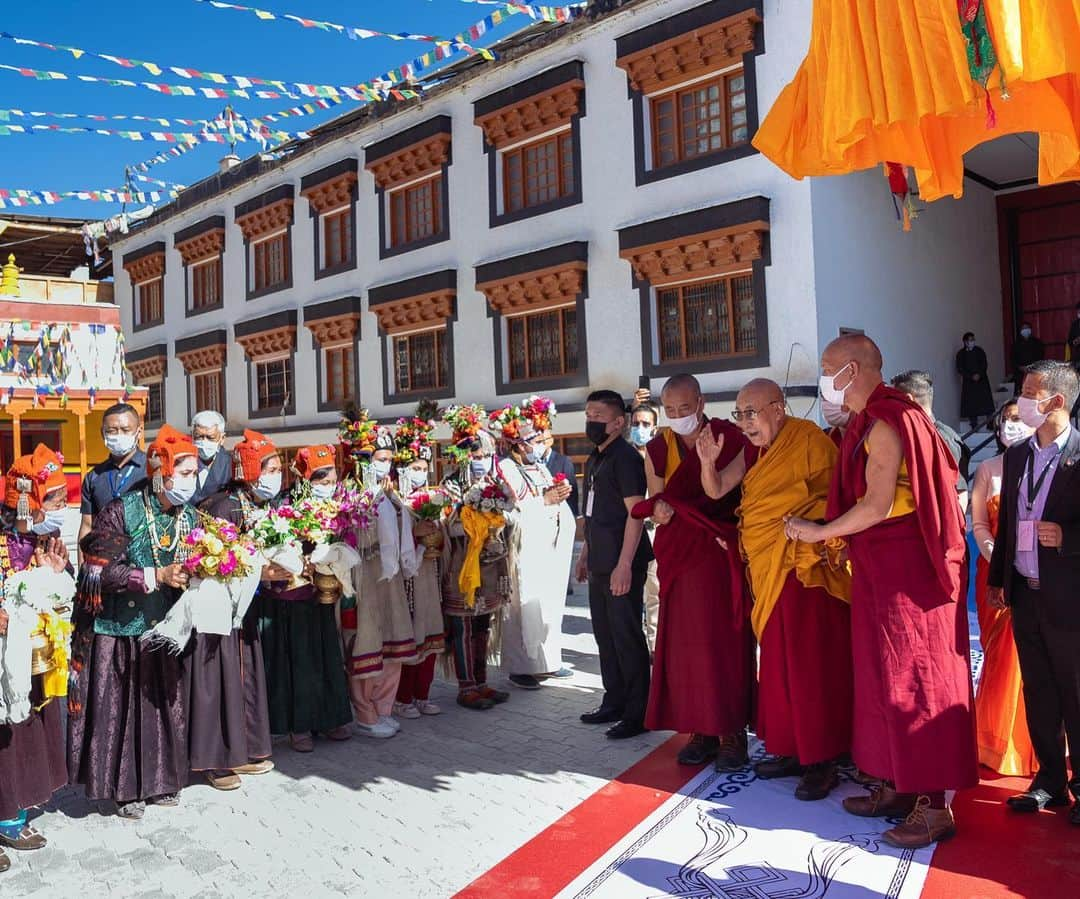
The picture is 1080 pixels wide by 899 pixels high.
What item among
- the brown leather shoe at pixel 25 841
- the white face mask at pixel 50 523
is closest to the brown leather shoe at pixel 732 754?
the brown leather shoe at pixel 25 841

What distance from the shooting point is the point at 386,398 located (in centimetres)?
1641

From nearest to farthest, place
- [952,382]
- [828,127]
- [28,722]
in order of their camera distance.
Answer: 1. [828,127]
2. [28,722]
3. [952,382]

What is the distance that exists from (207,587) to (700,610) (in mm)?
2366

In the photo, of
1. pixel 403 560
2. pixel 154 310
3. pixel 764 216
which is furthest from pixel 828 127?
pixel 154 310

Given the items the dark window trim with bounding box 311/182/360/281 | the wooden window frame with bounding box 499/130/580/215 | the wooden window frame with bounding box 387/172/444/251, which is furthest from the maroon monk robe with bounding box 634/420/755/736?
the dark window trim with bounding box 311/182/360/281

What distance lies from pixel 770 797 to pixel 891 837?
0.64 m

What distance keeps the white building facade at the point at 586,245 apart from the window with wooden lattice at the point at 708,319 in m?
0.03

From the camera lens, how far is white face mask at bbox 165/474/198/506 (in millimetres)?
4027

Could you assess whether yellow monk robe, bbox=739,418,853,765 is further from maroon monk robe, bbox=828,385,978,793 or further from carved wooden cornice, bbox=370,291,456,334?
carved wooden cornice, bbox=370,291,456,334

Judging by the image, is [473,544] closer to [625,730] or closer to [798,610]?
[625,730]

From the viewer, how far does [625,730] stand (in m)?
4.84

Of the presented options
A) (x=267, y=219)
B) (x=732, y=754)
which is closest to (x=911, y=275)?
(x=732, y=754)

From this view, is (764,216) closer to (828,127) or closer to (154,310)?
(828,127)

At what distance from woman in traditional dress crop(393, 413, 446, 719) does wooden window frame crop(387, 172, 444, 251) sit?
10.6m
